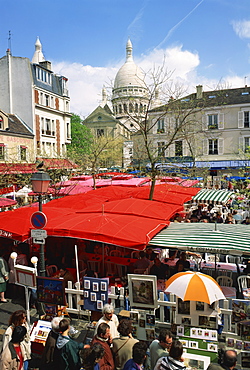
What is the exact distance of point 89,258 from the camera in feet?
31.2

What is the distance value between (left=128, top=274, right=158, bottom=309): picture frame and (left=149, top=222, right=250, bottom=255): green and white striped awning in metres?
1.49

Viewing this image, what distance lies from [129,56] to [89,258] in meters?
99.8

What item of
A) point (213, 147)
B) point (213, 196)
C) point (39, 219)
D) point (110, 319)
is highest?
point (213, 147)

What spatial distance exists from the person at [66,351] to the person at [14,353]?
0.57 meters

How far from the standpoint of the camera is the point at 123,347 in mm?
4785

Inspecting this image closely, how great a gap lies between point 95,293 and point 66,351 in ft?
5.53

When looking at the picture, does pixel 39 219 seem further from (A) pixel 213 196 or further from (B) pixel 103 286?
(A) pixel 213 196

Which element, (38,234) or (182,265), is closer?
(38,234)

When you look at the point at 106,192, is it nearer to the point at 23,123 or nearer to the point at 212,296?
the point at 212,296

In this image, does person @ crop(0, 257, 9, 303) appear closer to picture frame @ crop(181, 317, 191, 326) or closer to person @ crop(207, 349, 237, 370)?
picture frame @ crop(181, 317, 191, 326)

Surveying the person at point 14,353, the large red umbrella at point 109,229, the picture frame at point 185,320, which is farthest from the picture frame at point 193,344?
the person at point 14,353

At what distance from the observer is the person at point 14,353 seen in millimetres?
4562

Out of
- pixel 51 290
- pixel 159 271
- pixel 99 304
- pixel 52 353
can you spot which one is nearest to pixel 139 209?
pixel 159 271

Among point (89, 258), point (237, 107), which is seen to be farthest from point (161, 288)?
point (237, 107)
